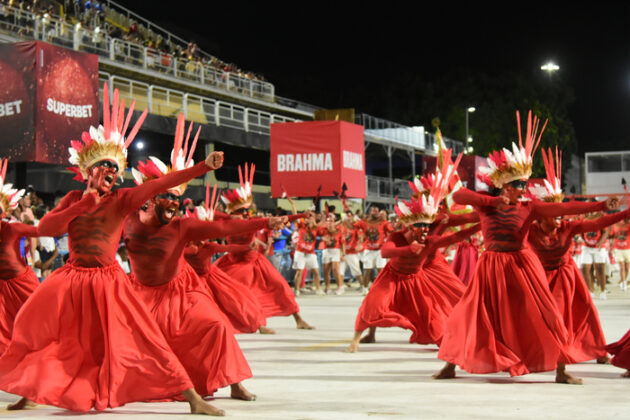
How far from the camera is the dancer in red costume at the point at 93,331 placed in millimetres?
5688

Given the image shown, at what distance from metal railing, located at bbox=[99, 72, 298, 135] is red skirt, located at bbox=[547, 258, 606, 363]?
1782 cm

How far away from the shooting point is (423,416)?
576 centimetres

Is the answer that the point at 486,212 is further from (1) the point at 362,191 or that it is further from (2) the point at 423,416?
(1) the point at 362,191

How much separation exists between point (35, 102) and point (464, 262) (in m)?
8.96

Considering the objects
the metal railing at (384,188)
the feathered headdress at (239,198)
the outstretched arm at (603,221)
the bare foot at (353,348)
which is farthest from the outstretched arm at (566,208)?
the metal railing at (384,188)

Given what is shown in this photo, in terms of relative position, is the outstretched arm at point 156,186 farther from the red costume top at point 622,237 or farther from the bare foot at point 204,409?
the red costume top at point 622,237

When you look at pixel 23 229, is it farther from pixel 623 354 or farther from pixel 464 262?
pixel 464 262

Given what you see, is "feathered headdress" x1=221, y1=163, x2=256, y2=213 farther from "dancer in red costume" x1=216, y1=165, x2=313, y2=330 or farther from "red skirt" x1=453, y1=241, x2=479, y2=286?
"red skirt" x1=453, y1=241, x2=479, y2=286

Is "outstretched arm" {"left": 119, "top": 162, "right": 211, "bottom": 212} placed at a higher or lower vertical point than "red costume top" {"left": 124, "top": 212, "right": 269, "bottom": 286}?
higher

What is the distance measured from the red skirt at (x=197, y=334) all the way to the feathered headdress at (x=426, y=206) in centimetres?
333

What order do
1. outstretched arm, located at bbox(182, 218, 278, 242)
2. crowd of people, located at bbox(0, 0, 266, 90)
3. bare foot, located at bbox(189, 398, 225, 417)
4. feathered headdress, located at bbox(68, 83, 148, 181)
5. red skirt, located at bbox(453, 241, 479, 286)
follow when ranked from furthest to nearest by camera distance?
crowd of people, located at bbox(0, 0, 266, 90) < red skirt, located at bbox(453, 241, 479, 286) < feathered headdress, located at bbox(68, 83, 148, 181) < outstretched arm, located at bbox(182, 218, 278, 242) < bare foot, located at bbox(189, 398, 225, 417)

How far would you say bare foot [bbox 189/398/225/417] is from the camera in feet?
19.0

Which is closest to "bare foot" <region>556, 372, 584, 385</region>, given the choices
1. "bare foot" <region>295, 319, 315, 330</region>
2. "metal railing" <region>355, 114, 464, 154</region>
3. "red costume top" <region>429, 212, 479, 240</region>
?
"red costume top" <region>429, 212, 479, 240</region>

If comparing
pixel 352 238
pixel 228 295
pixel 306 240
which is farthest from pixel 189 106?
pixel 228 295
